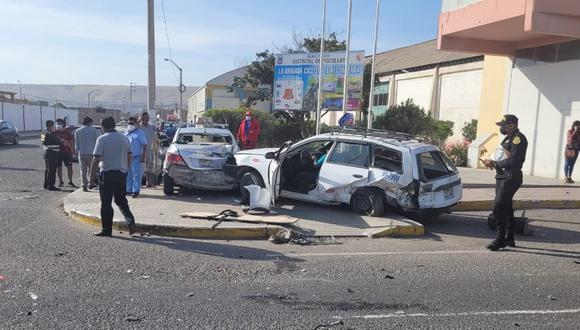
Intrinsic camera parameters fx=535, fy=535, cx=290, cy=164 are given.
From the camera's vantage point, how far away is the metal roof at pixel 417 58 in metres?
35.0

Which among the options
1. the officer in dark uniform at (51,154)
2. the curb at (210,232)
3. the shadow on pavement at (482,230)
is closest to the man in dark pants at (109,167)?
the curb at (210,232)

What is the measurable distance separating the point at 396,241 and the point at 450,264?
150cm

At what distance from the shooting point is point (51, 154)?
12.6m

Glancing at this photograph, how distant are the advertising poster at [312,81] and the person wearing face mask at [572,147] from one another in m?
8.19

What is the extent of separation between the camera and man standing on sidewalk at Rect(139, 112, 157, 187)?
461 inches

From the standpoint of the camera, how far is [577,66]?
15539 millimetres

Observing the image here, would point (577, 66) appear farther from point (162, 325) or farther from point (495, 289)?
point (162, 325)

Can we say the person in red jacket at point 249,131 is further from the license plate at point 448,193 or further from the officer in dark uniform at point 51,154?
the license plate at point 448,193

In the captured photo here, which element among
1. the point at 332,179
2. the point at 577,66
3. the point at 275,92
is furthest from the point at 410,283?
the point at 275,92

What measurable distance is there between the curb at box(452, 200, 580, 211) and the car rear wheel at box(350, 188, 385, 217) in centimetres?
268

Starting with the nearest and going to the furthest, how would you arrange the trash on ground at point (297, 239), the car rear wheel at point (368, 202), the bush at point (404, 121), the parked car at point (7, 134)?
1. the trash on ground at point (297, 239)
2. the car rear wheel at point (368, 202)
3. the bush at point (404, 121)
4. the parked car at point (7, 134)

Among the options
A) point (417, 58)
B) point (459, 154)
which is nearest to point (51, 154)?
point (459, 154)

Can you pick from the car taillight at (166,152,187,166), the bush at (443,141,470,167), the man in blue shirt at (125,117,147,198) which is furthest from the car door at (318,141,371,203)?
the bush at (443,141,470,167)

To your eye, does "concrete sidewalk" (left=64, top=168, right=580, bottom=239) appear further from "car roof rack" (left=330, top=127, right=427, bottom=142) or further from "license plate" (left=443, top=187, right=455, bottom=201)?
"car roof rack" (left=330, top=127, right=427, bottom=142)
